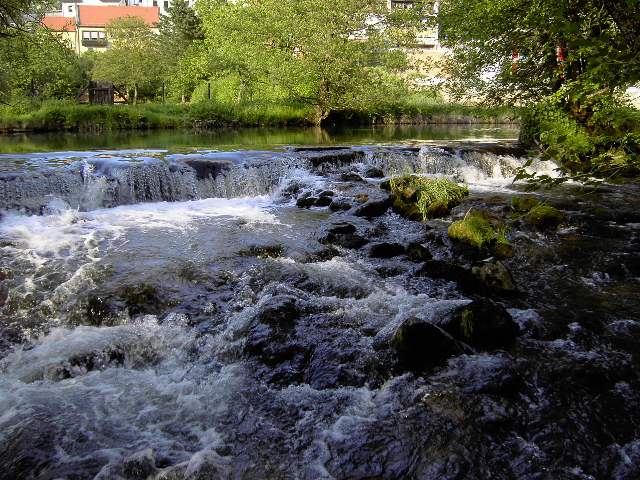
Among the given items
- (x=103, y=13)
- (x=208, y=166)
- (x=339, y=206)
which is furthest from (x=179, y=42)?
(x=103, y=13)

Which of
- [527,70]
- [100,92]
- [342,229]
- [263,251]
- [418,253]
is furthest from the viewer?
[100,92]

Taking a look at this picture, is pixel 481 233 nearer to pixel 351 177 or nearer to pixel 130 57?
pixel 351 177

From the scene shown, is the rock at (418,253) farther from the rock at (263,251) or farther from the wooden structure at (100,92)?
the wooden structure at (100,92)

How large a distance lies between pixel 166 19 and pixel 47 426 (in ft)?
163

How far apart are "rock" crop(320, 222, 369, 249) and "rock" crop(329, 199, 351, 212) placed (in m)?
2.15

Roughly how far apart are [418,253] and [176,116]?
25761mm

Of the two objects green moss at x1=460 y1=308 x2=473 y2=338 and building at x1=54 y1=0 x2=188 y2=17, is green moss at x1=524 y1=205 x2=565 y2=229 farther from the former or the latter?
building at x1=54 y1=0 x2=188 y2=17

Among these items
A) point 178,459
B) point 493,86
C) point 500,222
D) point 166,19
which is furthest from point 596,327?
point 166,19

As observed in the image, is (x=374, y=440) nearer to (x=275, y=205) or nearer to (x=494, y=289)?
(x=494, y=289)

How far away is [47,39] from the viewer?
57.7ft

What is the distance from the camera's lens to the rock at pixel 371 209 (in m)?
11.4

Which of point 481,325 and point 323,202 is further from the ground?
point 323,202

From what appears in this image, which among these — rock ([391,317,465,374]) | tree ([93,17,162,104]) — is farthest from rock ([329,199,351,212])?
tree ([93,17,162,104])

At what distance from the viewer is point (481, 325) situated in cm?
548
